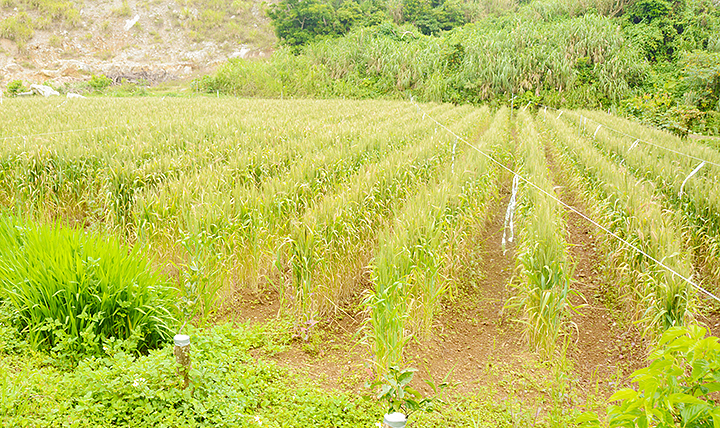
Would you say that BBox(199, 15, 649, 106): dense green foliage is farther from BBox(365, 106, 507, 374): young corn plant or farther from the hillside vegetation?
BBox(365, 106, 507, 374): young corn plant

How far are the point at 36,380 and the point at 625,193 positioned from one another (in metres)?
5.67

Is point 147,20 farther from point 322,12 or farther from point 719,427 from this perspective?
point 719,427

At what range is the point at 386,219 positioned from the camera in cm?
534

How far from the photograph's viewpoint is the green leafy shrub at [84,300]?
2.83m

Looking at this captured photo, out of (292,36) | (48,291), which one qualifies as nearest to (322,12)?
(292,36)

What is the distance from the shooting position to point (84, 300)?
2.93m

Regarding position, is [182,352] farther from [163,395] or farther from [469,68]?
[469,68]

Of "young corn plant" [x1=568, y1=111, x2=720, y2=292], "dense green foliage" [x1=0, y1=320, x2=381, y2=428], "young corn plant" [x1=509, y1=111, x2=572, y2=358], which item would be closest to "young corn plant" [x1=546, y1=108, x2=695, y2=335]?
"young corn plant" [x1=568, y1=111, x2=720, y2=292]

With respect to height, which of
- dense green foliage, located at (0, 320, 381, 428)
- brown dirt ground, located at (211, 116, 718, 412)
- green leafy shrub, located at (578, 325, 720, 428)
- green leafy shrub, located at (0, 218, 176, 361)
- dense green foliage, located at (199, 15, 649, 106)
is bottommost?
brown dirt ground, located at (211, 116, 718, 412)

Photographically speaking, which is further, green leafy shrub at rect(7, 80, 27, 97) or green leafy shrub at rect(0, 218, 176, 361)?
green leafy shrub at rect(7, 80, 27, 97)

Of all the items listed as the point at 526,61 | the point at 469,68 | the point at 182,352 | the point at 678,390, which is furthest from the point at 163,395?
the point at 469,68

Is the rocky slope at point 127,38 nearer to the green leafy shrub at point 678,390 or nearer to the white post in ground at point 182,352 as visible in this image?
the white post in ground at point 182,352

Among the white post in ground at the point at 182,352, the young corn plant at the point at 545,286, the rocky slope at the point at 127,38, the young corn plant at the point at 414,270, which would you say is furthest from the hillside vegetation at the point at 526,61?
the white post in ground at the point at 182,352

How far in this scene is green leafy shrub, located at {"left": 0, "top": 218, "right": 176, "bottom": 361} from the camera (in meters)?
2.83
